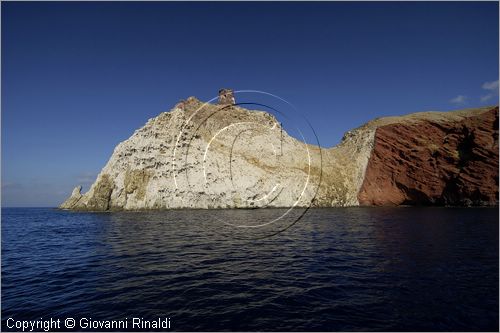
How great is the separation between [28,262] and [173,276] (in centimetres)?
1263

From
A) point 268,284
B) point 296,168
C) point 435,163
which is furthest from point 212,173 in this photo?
point 268,284

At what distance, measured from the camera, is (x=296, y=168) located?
86.5m

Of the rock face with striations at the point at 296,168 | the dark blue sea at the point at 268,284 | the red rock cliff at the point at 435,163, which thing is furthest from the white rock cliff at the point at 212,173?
the dark blue sea at the point at 268,284

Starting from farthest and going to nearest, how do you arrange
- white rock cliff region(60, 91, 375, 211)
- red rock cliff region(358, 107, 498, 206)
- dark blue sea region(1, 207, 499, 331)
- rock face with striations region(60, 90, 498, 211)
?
white rock cliff region(60, 91, 375, 211), rock face with striations region(60, 90, 498, 211), red rock cliff region(358, 107, 498, 206), dark blue sea region(1, 207, 499, 331)

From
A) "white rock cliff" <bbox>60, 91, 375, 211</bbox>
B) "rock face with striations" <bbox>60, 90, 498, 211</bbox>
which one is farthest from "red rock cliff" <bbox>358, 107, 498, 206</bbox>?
"white rock cliff" <bbox>60, 91, 375, 211</bbox>

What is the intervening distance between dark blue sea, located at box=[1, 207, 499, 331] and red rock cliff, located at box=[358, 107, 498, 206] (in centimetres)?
5304

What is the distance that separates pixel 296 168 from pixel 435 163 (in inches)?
1383

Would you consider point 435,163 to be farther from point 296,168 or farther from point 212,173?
point 212,173

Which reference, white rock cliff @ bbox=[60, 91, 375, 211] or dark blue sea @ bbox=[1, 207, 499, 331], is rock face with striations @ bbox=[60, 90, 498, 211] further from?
dark blue sea @ bbox=[1, 207, 499, 331]

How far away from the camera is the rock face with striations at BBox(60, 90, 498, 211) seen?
232 feet

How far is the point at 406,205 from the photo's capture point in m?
83.1

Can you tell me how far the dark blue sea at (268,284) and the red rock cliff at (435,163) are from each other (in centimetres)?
5304

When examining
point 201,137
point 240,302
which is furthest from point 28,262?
point 201,137

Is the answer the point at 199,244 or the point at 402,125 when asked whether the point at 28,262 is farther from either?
the point at 402,125
